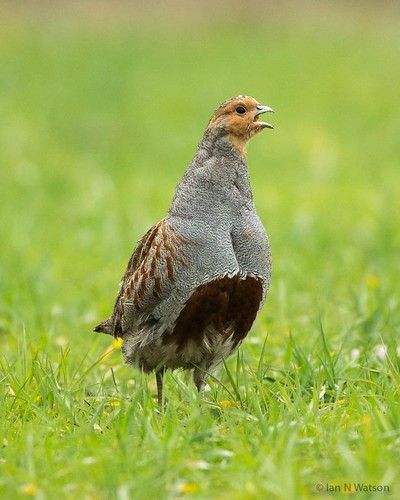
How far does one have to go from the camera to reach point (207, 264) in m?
4.42

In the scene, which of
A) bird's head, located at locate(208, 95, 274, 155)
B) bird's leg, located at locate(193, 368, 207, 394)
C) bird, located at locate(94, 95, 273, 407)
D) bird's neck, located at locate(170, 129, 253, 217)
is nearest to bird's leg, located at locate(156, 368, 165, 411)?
bird, located at locate(94, 95, 273, 407)

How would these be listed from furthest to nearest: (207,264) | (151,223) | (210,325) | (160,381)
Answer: (151,223) < (160,381) < (210,325) < (207,264)

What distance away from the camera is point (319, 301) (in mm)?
6816

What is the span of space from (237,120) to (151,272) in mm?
709

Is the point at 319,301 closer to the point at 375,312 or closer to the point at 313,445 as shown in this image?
the point at 375,312

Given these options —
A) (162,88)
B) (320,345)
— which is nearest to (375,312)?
(320,345)

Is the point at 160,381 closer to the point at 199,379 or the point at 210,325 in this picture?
the point at 199,379

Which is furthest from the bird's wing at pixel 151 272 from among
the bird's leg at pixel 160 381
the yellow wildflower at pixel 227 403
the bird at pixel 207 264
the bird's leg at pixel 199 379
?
the yellow wildflower at pixel 227 403

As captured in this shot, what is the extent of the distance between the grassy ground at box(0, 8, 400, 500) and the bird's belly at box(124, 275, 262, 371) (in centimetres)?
14

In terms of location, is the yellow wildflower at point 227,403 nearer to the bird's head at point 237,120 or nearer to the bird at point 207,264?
the bird at point 207,264

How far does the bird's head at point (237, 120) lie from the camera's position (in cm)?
462

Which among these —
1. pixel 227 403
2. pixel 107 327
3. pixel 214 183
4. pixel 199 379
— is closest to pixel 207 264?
pixel 214 183

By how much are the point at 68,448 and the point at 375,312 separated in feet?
7.85

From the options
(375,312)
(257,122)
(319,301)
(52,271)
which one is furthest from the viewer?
(52,271)
